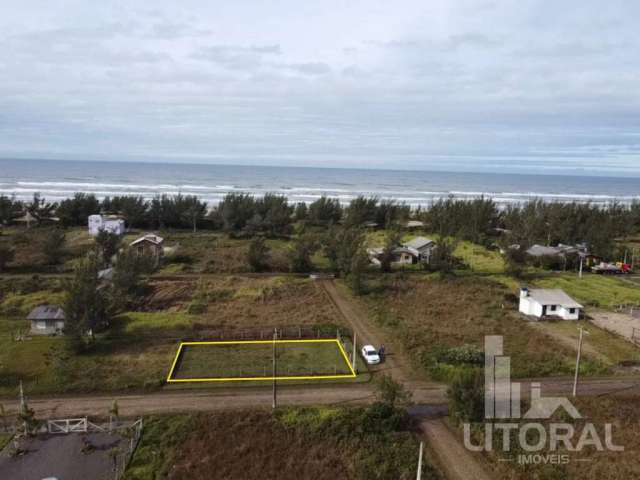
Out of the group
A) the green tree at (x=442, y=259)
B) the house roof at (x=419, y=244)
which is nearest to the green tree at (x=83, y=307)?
the green tree at (x=442, y=259)

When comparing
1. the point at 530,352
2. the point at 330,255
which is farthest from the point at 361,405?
the point at 330,255

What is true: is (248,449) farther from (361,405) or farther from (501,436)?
(501,436)

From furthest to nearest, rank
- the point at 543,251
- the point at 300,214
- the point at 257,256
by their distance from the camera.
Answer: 1. the point at 300,214
2. the point at 543,251
3. the point at 257,256

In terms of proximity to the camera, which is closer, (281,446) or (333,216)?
(281,446)

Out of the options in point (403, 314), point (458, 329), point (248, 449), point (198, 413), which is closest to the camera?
point (248, 449)

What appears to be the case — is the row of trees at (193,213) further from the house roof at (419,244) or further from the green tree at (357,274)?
the green tree at (357,274)

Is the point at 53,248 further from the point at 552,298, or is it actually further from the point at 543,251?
the point at 543,251

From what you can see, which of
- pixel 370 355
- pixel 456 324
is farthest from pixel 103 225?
pixel 456 324
